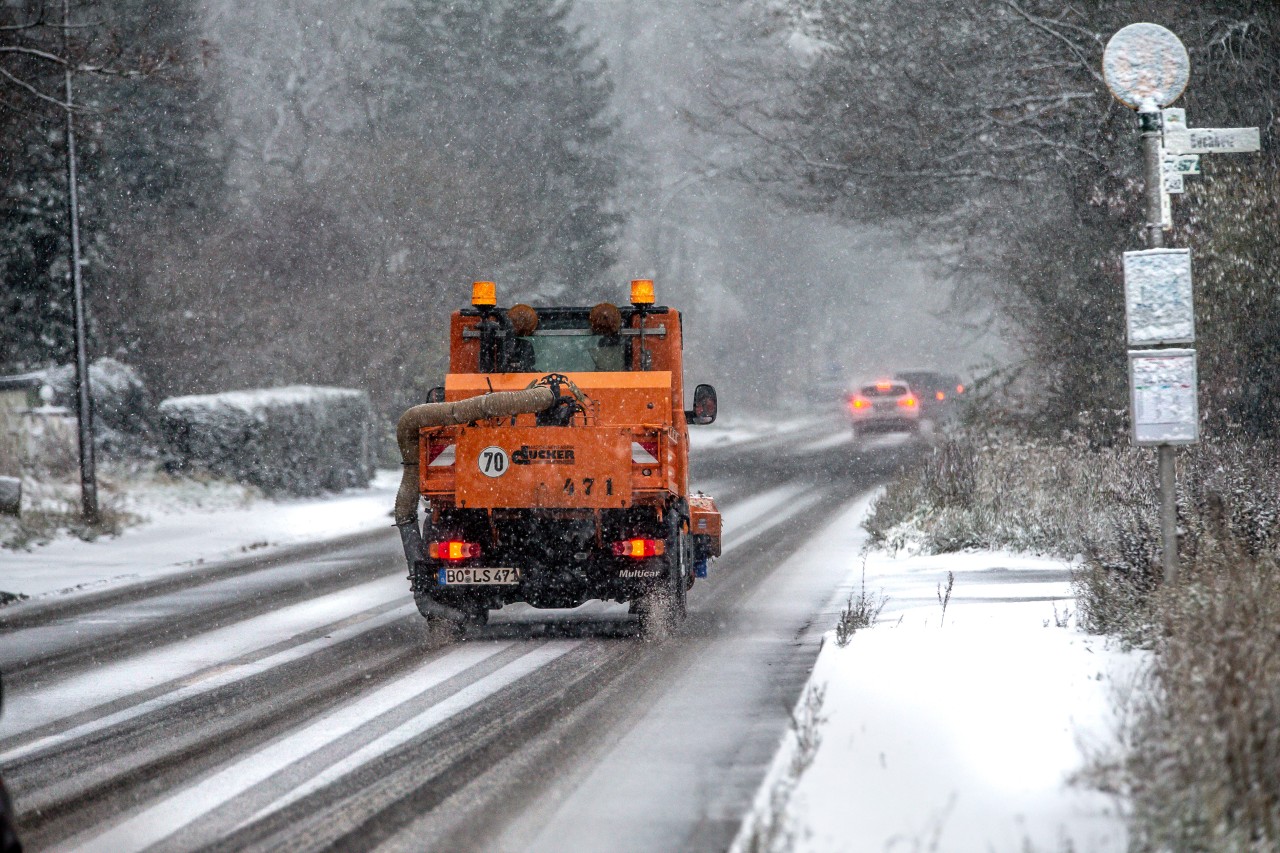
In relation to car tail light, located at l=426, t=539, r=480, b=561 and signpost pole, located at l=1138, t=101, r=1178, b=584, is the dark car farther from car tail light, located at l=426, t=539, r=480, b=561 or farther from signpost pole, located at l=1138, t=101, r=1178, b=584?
signpost pole, located at l=1138, t=101, r=1178, b=584

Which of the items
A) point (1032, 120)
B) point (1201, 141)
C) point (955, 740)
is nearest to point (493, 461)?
Answer: point (955, 740)

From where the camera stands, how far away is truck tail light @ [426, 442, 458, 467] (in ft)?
36.7

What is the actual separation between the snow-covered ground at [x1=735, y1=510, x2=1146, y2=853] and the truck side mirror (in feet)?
8.73

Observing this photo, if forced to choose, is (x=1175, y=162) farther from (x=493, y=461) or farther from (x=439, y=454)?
(x=439, y=454)

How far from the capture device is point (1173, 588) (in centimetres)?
777

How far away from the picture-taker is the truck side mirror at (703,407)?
41.1ft

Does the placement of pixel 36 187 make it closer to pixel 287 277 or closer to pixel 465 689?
pixel 287 277

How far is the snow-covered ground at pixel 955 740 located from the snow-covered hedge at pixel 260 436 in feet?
58.7

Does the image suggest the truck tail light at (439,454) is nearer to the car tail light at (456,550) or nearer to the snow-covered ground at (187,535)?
the car tail light at (456,550)

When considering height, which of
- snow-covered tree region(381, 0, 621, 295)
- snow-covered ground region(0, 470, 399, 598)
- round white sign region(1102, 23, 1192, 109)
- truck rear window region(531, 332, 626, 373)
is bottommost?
snow-covered ground region(0, 470, 399, 598)

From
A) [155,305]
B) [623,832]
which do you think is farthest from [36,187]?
[623,832]

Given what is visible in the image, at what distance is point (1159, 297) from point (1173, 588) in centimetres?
167

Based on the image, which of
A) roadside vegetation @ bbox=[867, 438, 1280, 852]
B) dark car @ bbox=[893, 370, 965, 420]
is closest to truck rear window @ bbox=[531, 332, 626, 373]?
roadside vegetation @ bbox=[867, 438, 1280, 852]

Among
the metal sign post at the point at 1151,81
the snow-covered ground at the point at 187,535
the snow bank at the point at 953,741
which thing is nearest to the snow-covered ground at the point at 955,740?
the snow bank at the point at 953,741
